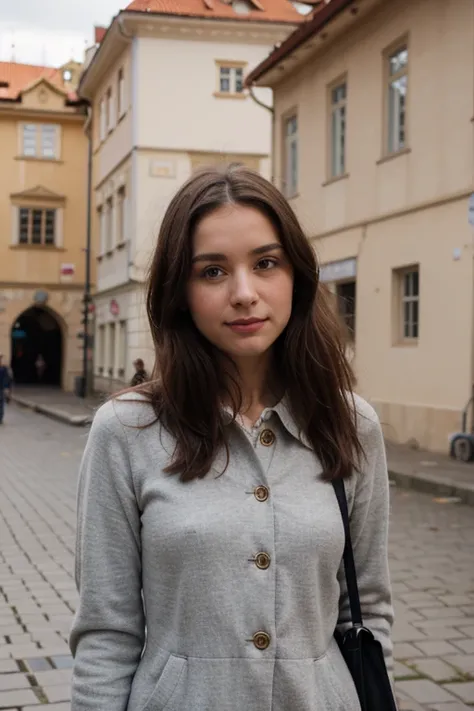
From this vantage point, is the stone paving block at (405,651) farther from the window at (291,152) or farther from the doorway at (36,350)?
the doorway at (36,350)

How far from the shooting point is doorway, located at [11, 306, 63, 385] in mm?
50969

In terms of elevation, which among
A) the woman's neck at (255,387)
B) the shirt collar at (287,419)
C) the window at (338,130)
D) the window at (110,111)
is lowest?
the shirt collar at (287,419)

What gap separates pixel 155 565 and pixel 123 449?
0.22 meters

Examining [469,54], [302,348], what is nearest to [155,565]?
[302,348]

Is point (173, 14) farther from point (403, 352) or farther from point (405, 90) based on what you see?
point (403, 352)

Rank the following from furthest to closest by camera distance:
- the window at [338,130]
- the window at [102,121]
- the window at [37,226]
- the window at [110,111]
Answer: the window at [37,226] → the window at [102,121] → the window at [110,111] → the window at [338,130]

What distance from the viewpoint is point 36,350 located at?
53.4 m

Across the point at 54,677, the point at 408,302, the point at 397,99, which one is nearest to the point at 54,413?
the point at 408,302

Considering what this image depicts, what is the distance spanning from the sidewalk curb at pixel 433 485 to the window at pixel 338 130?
8.59 metres

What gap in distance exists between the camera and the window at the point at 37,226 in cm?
4372

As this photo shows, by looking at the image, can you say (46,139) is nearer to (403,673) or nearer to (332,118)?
(332,118)

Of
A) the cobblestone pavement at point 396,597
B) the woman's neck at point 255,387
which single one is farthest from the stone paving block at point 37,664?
the woman's neck at point 255,387

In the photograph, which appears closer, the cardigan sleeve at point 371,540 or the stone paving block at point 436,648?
the cardigan sleeve at point 371,540

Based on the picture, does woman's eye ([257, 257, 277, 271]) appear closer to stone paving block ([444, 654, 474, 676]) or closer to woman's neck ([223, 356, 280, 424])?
woman's neck ([223, 356, 280, 424])
